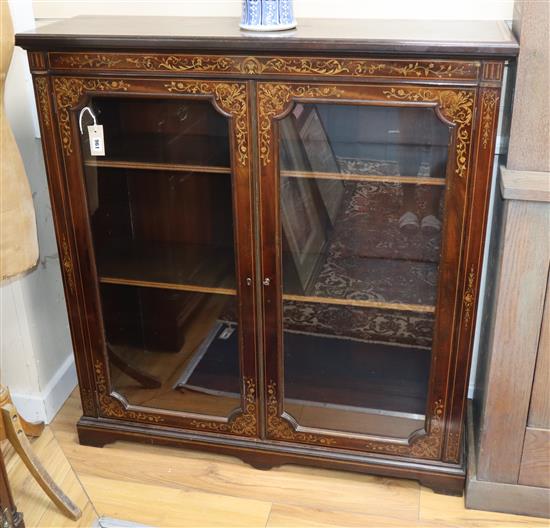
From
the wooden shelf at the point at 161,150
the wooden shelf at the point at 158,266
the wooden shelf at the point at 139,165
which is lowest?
the wooden shelf at the point at 158,266

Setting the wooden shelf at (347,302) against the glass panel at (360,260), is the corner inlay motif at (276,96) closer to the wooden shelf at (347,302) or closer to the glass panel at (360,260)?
the glass panel at (360,260)

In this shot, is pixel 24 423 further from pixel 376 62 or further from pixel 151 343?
pixel 376 62

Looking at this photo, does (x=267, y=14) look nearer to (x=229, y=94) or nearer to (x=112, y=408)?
(x=229, y=94)

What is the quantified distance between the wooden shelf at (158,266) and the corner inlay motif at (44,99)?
33 cm

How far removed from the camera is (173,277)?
1737 mm

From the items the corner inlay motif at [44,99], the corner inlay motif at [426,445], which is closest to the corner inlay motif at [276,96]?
the corner inlay motif at [44,99]

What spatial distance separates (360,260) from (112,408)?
30.8 inches

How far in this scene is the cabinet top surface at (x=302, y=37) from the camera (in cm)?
132

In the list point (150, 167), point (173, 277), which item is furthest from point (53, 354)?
point (150, 167)

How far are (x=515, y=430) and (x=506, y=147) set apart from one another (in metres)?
0.64

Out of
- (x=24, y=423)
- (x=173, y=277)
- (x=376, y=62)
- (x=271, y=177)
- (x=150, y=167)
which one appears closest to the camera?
(x=376, y=62)

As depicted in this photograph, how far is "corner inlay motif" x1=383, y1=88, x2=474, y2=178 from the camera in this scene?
1.36 meters

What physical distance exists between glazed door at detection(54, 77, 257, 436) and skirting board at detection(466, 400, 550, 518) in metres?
0.55

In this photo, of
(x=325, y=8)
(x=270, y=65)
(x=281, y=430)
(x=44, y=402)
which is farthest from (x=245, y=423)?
(x=325, y=8)
